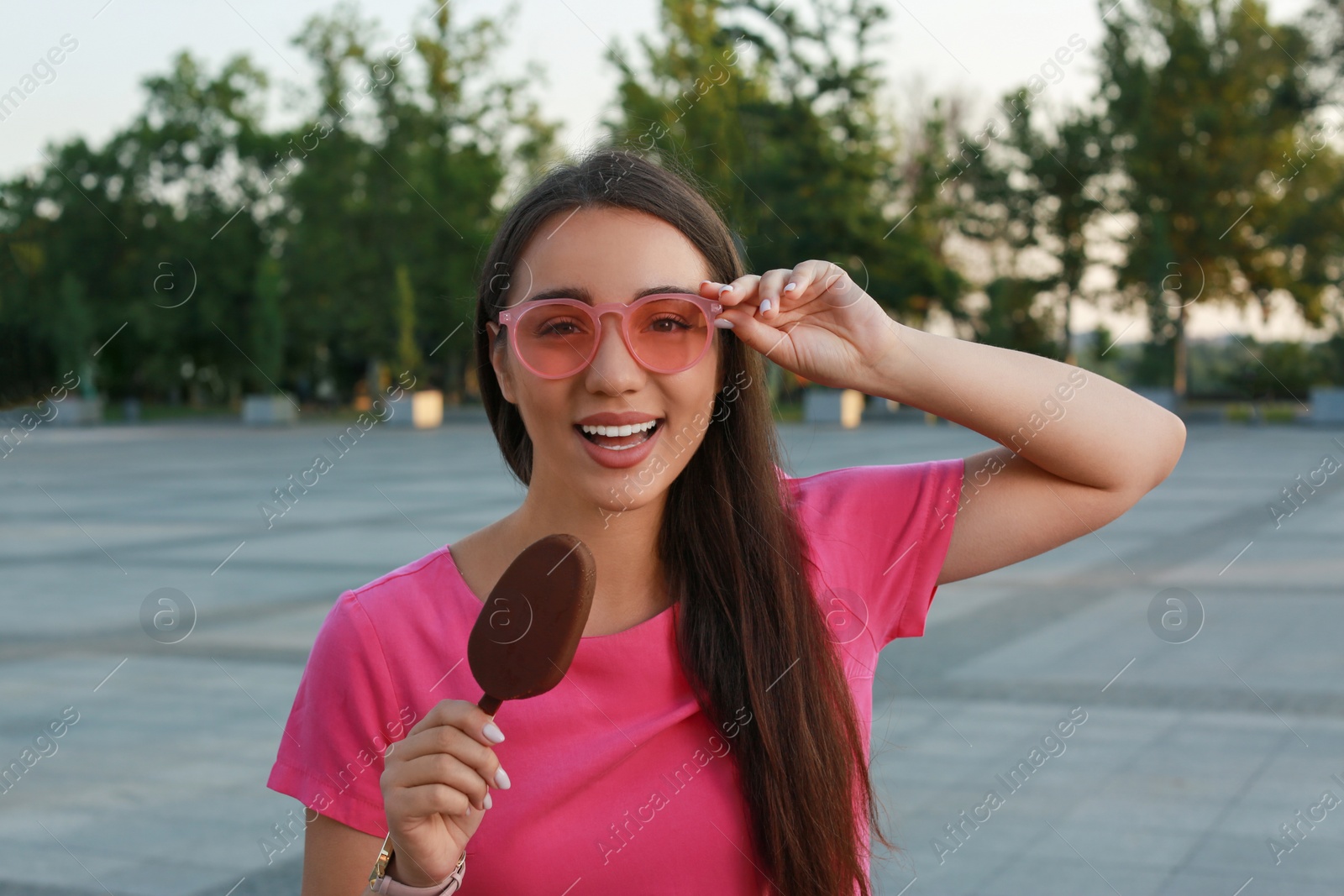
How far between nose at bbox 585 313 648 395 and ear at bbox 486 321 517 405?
0.75 ft

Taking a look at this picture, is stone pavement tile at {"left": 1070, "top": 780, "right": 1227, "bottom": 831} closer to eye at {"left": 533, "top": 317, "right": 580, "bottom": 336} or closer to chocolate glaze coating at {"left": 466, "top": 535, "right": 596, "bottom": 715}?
eye at {"left": 533, "top": 317, "right": 580, "bottom": 336}

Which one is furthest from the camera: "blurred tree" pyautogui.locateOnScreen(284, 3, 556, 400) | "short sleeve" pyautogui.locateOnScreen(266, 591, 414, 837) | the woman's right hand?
"blurred tree" pyautogui.locateOnScreen(284, 3, 556, 400)

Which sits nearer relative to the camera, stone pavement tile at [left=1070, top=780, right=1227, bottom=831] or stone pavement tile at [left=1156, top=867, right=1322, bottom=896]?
stone pavement tile at [left=1156, top=867, right=1322, bottom=896]

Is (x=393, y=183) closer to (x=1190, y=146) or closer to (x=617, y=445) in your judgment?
(x=1190, y=146)

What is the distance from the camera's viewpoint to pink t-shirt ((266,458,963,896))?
1677 millimetres

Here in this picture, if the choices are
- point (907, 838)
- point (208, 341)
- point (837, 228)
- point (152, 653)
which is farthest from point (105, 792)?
point (208, 341)

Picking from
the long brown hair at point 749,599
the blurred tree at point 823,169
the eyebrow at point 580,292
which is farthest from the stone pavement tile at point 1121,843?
the blurred tree at point 823,169

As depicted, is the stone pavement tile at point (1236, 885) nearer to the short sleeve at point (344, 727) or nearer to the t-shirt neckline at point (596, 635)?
the t-shirt neckline at point (596, 635)

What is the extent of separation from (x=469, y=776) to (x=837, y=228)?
3074 centimetres

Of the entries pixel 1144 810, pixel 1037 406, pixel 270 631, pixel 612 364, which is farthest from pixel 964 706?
pixel 612 364

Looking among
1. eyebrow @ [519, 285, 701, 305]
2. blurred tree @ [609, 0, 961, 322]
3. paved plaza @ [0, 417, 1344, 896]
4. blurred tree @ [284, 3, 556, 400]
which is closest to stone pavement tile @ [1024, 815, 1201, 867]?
paved plaza @ [0, 417, 1344, 896]

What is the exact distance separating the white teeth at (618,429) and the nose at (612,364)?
0.05m

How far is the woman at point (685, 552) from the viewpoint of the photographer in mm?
1696

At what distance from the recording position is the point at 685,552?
1936mm
